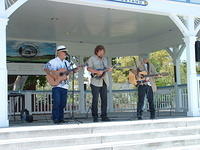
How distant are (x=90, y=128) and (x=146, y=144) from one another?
1.01 meters

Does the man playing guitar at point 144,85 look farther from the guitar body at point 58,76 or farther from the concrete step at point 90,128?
the guitar body at point 58,76

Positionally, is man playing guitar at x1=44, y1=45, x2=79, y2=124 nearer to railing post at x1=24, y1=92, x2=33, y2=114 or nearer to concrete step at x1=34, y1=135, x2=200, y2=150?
concrete step at x1=34, y1=135, x2=200, y2=150

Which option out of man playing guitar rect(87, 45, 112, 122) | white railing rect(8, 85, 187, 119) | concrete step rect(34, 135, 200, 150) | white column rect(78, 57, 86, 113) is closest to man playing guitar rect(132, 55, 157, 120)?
man playing guitar rect(87, 45, 112, 122)

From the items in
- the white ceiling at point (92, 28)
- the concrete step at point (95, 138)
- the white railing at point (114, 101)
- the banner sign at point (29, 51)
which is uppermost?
the white ceiling at point (92, 28)

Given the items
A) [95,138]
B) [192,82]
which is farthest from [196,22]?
[95,138]

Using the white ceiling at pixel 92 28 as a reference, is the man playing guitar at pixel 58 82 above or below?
below

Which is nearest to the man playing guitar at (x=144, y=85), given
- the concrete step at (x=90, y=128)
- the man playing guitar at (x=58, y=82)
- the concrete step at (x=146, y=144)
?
the concrete step at (x=90, y=128)

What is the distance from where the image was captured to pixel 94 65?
716 centimetres

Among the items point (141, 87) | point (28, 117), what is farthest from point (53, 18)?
point (141, 87)

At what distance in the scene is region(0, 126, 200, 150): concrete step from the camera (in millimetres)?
5398

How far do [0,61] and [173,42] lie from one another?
738 cm

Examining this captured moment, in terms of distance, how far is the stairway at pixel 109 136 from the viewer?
18.1 feet

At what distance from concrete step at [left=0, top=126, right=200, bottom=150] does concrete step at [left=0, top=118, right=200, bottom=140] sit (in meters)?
0.09

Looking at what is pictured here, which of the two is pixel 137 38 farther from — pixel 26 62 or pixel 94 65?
pixel 94 65
